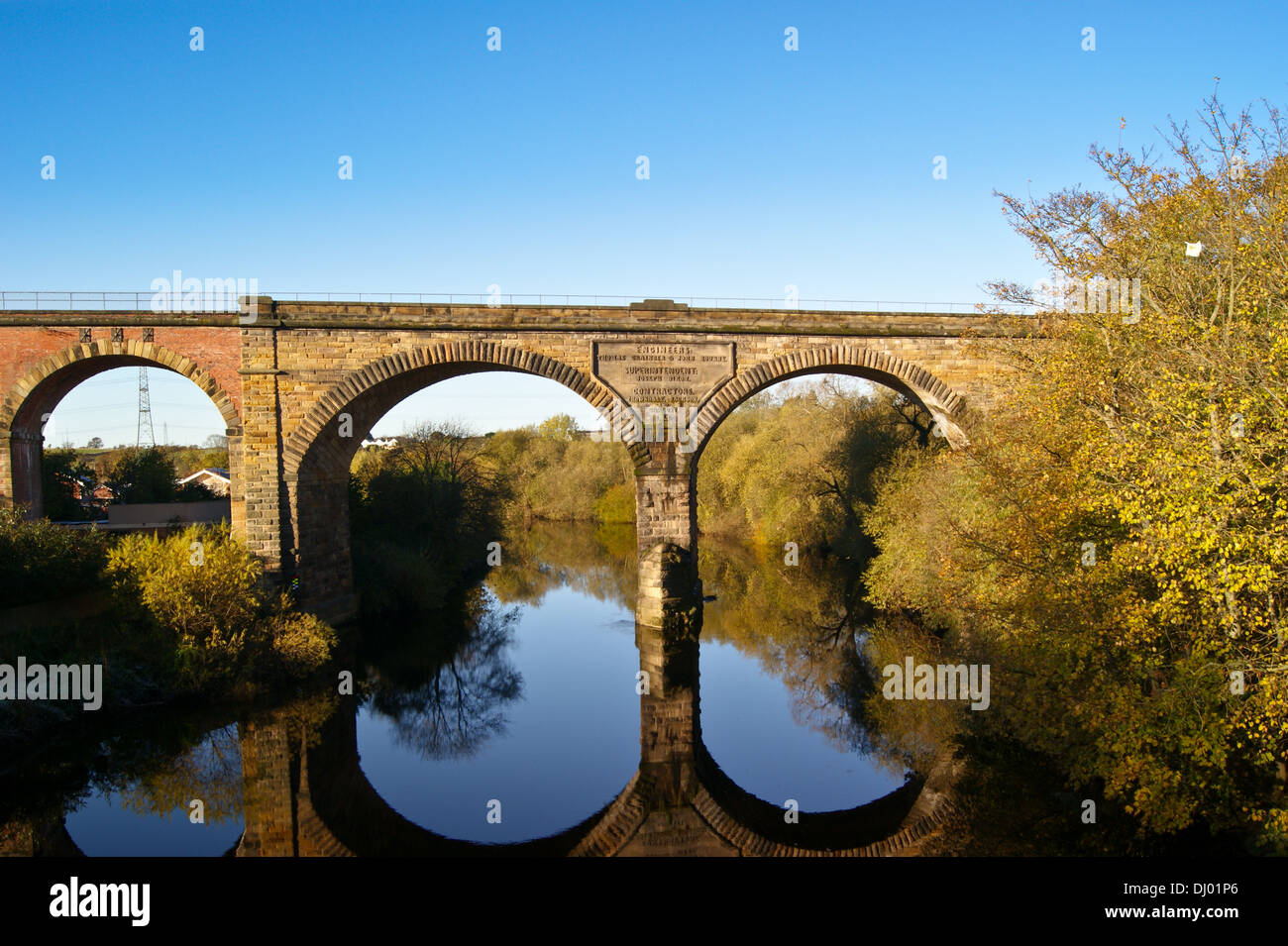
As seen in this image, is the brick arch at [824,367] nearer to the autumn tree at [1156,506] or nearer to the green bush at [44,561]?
the autumn tree at [1156,506]

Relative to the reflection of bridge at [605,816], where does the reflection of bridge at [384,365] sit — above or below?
above

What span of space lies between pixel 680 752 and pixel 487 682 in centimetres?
466

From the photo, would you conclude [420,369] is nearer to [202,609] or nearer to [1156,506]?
[202,609]

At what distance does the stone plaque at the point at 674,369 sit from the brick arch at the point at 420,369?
0.57 m

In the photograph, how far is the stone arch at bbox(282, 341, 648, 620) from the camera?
570 inches

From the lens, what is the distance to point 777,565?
2512 centimetres

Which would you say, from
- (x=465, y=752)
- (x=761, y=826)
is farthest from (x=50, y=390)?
(x=761, y=826)

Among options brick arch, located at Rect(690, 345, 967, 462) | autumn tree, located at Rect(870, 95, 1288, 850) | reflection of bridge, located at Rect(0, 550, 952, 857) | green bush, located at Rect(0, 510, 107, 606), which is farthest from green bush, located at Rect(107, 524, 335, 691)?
autumn tree, located at Rect(870, 95, 1288, 850)

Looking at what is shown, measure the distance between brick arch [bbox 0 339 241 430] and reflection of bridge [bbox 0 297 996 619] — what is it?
0.02 meters

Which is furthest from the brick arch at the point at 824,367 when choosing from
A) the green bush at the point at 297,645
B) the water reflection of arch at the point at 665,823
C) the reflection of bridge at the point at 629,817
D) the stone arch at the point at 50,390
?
the stone arch at the point at 50,390

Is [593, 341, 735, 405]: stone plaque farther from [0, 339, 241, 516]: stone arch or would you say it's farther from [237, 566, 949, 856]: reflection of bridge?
[0, 339, 241, 516]: stone arch

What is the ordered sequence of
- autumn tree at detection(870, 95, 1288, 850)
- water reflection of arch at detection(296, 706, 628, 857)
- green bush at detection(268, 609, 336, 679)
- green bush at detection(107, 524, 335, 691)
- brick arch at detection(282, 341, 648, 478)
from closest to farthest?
autumn tree at detection(870, 95, 1288, 850) → water reflection of arch at detection(296, 706, 628, 857) → green bush at detection(107, 524, 335, 691) → green bush at detection(268, 609, 336, 679) → brick arch at detection(282, 341, 648, 478)

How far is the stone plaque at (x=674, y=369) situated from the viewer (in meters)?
15.0
